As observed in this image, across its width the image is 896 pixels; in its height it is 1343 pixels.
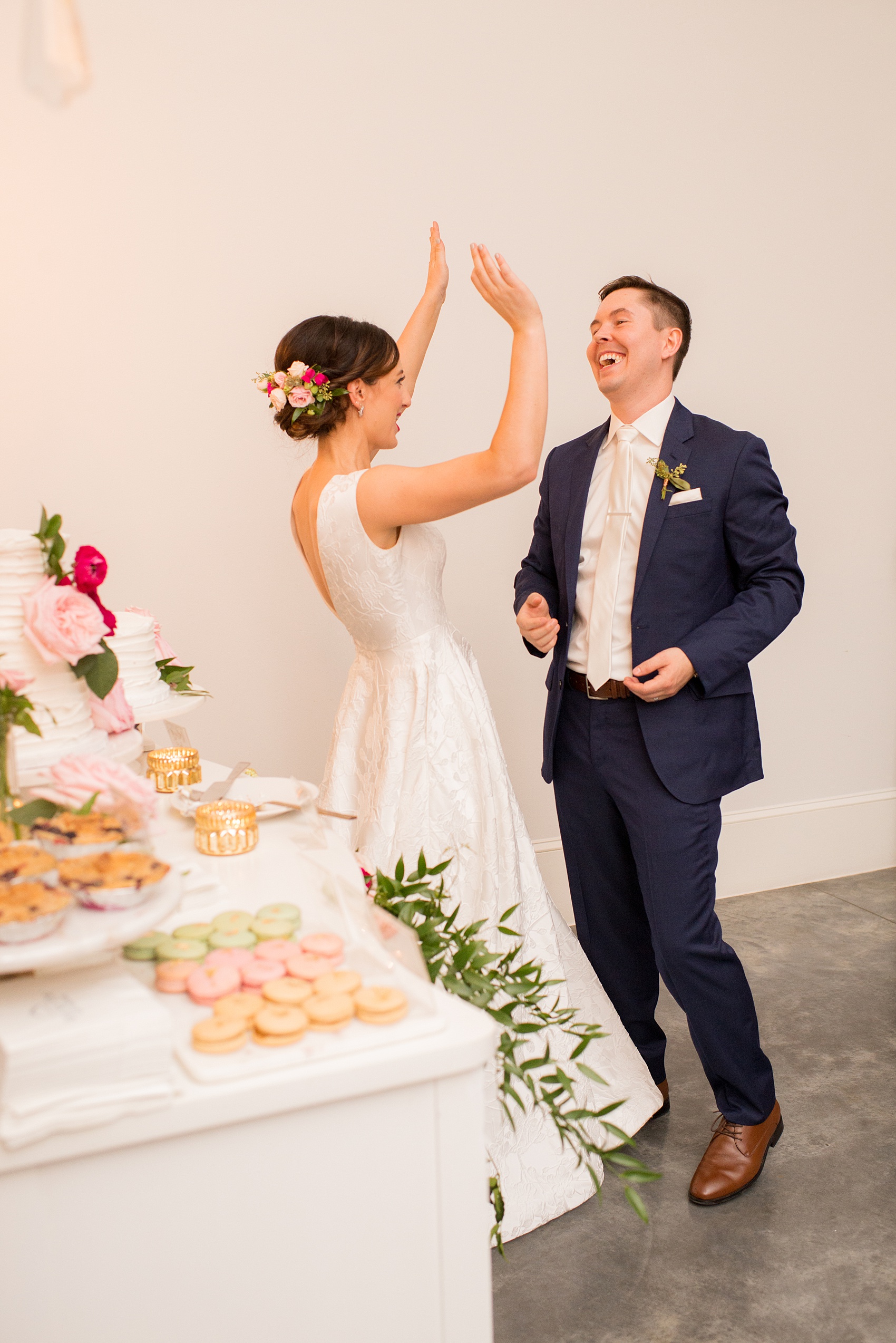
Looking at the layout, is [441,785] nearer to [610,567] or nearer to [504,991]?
[610,567]

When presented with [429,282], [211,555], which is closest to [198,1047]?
[429,282]

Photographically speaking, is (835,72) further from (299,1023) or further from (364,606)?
(299,1023)

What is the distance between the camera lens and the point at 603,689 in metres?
2.33

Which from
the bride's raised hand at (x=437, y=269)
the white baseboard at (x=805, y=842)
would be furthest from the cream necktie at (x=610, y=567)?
the white baseboard at (x=805, y=842)

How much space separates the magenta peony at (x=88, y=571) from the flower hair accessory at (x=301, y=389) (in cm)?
97

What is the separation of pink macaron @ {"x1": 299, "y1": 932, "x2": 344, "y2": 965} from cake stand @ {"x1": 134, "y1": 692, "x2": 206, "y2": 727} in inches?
Result: 23.9

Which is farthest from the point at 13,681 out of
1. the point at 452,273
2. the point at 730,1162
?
the point at 452,273

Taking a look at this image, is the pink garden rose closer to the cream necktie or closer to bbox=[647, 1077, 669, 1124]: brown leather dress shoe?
the cream necktie

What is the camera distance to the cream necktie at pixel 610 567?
2301mm

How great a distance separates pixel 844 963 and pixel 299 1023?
294 centimetres

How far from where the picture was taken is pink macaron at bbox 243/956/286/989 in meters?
0.98

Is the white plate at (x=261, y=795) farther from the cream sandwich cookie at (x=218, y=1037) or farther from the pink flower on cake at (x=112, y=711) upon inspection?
the cream sandwich cookie at (x=218, y=1037)

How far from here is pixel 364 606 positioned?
2.24 meters

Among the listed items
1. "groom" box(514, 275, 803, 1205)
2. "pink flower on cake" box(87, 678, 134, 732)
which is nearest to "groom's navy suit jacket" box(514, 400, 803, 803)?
"groom" box(514, 275, 803, 1205)
